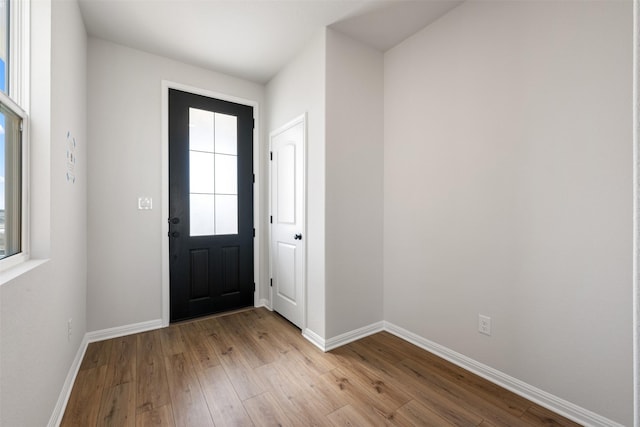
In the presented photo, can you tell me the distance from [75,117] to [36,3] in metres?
0.77

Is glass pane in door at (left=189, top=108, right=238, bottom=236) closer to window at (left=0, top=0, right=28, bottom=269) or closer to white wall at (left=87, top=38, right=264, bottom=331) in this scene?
white wall at (left=87, top=38, right=264, bottom=331)

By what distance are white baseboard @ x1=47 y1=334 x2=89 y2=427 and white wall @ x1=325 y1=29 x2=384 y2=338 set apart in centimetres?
171

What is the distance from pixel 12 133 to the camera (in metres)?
1.30

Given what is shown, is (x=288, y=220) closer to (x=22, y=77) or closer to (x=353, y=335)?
(x=353, y=335)

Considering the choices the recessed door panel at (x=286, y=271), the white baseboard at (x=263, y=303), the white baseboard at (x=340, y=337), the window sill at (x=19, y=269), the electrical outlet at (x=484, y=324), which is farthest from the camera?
the white baseboard at (x=263, y=303)

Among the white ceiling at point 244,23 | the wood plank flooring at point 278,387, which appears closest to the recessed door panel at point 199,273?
the wood plank flooring at point 278,387

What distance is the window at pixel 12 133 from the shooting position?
1.22m

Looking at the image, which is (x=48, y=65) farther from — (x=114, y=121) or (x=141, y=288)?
(x=141, y=288)

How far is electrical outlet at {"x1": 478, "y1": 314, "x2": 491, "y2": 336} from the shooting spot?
1.94 m

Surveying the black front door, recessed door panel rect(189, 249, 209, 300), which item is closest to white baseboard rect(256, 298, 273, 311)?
the black front door

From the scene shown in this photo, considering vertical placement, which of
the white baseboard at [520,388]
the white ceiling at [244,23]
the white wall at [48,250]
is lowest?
the white baseboard at [520,388]

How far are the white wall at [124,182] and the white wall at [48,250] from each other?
34cm

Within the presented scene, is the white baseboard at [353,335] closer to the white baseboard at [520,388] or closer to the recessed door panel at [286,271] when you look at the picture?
the white baseboard at [520,388]

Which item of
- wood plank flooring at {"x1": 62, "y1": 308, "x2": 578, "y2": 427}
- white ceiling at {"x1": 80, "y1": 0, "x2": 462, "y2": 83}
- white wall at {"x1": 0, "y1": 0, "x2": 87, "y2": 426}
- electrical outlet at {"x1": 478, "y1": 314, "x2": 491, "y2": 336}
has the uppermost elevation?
white ceiling at {"x1": 80, "y1": 0, "x2": 462, "y2": 83}
